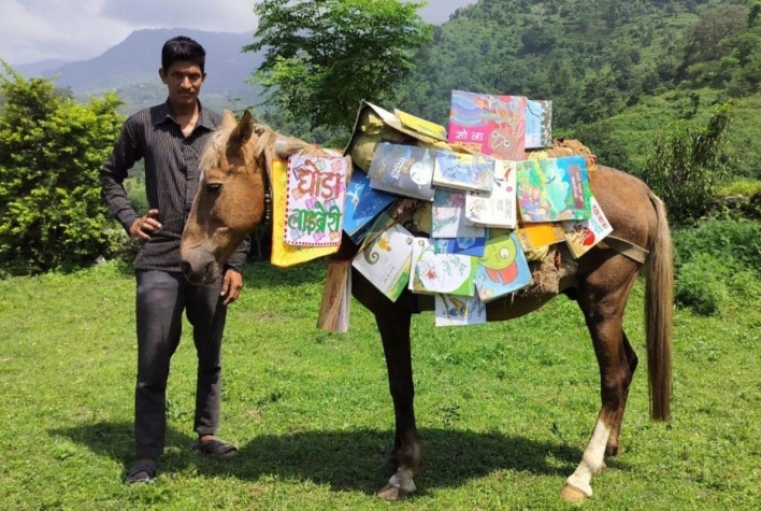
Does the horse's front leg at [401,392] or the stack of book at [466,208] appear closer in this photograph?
the stack of book at [466,208]

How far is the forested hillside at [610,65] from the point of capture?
4803 centimetres

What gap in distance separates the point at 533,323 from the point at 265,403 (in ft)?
13.7

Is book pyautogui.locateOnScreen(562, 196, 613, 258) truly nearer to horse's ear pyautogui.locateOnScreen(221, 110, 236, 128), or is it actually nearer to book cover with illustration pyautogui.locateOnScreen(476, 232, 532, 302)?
book cover with illustration pyautogui.locateOnScreen(476, 232, 532, 302)

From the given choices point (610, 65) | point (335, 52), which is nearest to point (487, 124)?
point (335, 52)

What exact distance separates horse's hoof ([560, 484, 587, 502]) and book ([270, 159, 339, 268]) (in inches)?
80.2

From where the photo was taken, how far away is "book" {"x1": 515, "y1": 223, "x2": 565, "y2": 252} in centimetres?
334

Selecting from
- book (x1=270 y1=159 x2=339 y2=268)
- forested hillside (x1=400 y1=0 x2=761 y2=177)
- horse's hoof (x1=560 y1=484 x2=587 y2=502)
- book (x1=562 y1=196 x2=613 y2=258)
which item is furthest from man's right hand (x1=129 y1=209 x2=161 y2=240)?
forested hillside (x1=400 y1=0 x2=761 y2=177)

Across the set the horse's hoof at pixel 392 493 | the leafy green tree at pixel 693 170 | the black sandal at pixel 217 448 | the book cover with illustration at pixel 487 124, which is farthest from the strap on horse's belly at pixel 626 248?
the leafy green tree at pixel 693 170

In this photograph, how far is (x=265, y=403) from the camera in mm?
5188

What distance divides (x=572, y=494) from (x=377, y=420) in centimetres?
175

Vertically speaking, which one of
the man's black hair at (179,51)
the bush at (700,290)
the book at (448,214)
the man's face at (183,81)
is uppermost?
the man's black hair at (179,51)

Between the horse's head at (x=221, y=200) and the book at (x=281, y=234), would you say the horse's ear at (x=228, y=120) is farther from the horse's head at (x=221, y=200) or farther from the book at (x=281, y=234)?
the book at (x=281, y=234)

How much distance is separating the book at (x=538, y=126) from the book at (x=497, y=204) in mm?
375

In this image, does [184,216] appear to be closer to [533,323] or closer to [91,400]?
[91,400]
